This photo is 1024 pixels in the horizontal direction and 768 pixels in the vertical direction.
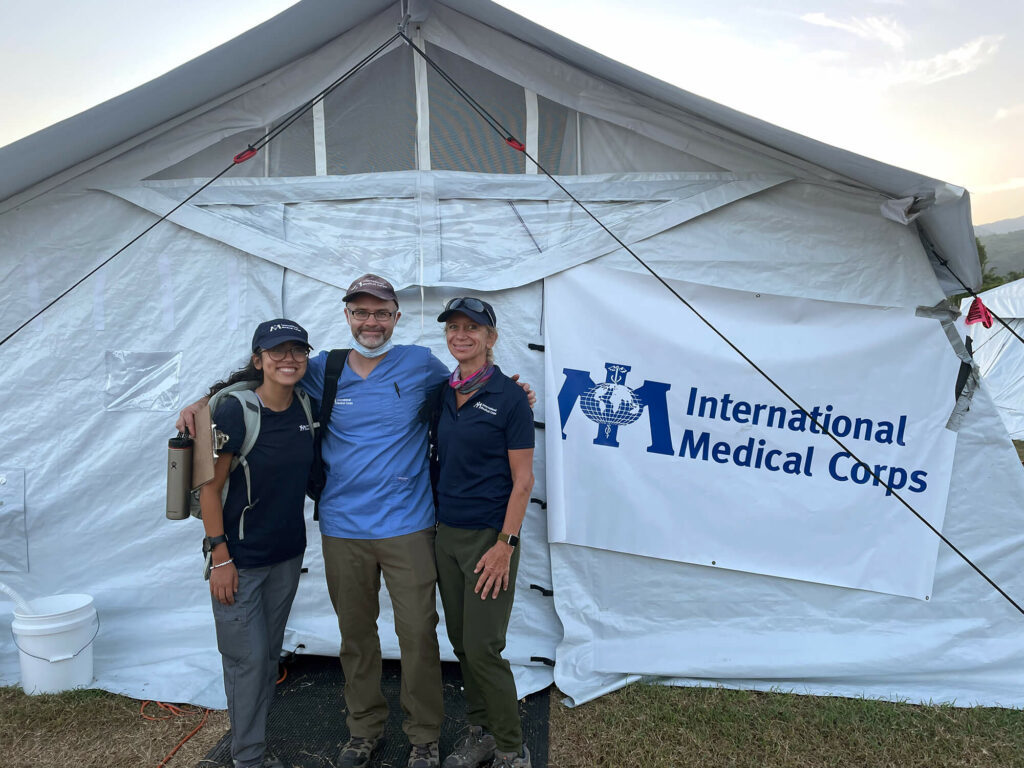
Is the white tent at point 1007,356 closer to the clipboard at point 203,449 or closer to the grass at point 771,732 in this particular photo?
the grass at point 771,732

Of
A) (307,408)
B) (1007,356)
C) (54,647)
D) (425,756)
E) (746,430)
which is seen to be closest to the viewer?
(307,408)

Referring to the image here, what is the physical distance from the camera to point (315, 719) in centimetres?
287

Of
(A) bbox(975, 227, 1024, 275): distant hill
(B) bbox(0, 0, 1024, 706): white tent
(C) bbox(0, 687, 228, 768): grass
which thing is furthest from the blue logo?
(A) bbox(975, 227, 1024, 275): distant hill

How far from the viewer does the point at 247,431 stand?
7.07ft

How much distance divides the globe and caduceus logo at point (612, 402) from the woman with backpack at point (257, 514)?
1356 millimetres

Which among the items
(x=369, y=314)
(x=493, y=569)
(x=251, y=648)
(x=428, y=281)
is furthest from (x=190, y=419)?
(x=428, y=281)

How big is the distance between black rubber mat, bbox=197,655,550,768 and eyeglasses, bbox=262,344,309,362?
5.23 ft

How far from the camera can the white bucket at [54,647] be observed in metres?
2.96

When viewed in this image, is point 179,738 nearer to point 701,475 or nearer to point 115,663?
point 115,663

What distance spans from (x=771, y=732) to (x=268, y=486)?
226cm

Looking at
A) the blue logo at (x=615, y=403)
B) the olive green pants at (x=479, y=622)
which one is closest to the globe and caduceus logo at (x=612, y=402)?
the blue logo at (x=615, y=403)

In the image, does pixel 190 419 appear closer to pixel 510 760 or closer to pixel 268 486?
pixel 268 486

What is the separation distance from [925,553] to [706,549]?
0.98 meters

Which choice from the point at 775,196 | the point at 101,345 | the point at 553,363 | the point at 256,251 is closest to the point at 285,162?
the point at 256,251
